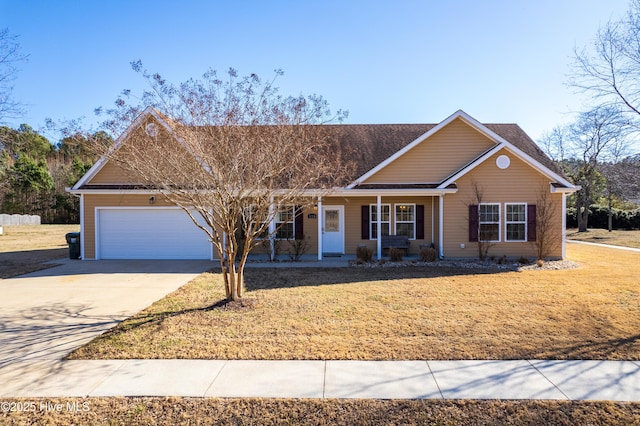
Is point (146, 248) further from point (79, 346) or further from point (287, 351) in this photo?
point (287, 351)

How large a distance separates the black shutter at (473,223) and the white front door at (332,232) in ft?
16.3

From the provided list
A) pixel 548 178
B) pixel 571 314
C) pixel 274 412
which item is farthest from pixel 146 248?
pixel 548 178

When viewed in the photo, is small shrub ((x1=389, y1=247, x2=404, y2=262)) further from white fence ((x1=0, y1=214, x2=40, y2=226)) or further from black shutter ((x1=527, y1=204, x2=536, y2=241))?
white fence ((x1=0, y1=214, x2=40, y2=226))

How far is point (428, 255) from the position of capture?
529 inches

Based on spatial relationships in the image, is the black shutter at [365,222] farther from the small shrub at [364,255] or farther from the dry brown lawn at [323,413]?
the dry brown lawn at [323,413]

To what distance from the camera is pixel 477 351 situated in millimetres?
5285

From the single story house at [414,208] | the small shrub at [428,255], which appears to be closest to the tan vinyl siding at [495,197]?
the single story house at [414,208]

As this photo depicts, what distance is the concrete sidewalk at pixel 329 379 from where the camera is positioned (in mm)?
4180

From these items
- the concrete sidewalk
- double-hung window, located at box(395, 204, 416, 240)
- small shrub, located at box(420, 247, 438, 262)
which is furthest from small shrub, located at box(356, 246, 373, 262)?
the concrete sidewalk

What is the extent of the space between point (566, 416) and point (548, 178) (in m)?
12.1

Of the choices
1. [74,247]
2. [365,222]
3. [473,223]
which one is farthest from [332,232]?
[74,247]

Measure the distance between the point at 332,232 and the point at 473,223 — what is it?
5.48m

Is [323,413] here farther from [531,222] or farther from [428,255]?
[531,222]

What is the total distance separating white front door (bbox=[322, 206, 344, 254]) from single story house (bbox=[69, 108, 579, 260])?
42 mm
